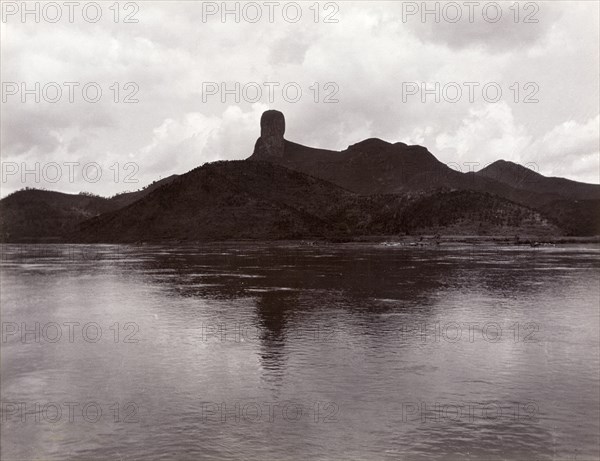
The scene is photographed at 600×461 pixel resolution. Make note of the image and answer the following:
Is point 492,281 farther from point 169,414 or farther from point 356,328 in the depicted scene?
point 169,414

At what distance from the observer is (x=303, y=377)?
73.8 feet

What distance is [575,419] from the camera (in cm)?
1788

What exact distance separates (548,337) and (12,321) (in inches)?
1333

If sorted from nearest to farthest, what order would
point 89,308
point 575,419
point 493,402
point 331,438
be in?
point 331,438
point 575,419
point 493,402
point 89,308

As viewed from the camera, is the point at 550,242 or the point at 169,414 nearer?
the point at 169,414

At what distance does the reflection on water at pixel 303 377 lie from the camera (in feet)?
53.5

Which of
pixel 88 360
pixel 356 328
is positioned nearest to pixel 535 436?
pixel 356 328

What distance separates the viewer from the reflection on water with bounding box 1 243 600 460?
16.3m

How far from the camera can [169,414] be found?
18.5m

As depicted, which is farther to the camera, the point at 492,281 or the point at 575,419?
the point at 492,281

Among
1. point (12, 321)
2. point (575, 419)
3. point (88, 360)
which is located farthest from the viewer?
point (12, 321)

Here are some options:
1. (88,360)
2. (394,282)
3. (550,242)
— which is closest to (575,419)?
(88,360)

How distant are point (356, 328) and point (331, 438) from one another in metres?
16.3

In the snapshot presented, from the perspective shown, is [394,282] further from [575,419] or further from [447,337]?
[575,419]
